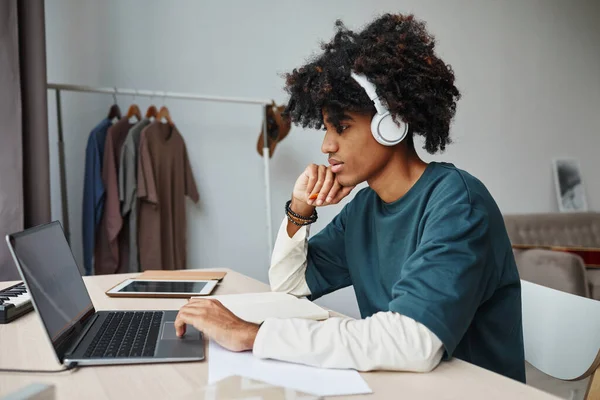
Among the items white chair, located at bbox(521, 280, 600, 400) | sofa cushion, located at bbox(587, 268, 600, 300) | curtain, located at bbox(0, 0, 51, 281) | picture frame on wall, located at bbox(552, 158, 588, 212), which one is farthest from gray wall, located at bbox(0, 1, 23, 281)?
picture frame on wall, located at bbox(552, 158, 588, 212)

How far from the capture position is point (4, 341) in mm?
863

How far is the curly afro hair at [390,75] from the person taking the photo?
967 millimetres

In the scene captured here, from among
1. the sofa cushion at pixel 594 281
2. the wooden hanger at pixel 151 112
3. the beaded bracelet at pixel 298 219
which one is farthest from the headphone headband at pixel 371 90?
the sofa cushion at pixel 594 281

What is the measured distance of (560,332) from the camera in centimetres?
105

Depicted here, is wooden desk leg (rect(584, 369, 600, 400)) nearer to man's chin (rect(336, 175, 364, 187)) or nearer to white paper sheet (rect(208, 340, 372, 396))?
white paper sheet (rect(208, 340, 372, 396))

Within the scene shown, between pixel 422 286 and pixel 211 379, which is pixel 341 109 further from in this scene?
pixel 211 379

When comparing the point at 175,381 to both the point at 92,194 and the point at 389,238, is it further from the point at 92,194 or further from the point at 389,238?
the point at 92,194

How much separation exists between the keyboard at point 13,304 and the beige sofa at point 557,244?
255 cm

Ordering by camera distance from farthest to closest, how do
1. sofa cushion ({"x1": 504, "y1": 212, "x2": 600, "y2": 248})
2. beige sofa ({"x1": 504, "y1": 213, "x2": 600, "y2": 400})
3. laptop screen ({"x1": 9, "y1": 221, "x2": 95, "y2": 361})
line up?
sofa cushion ({"x1": 504, "y1": 212, "x2": 600, "y2": 248}), beige sofa ({"x1": 504, "y1": 213, "x2": 600, "y2": 400}), laptop screen ({"x1": 9, "y1": 221, "x2": 95, "y2": 361})

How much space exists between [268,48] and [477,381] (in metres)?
2.78

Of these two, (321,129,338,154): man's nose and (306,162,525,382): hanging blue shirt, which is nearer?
(306,162,525,382): hanging blue shirt

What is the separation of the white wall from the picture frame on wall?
0.07m

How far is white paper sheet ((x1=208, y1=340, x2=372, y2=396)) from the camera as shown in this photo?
25.1 inches

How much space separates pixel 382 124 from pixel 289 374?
512mm
